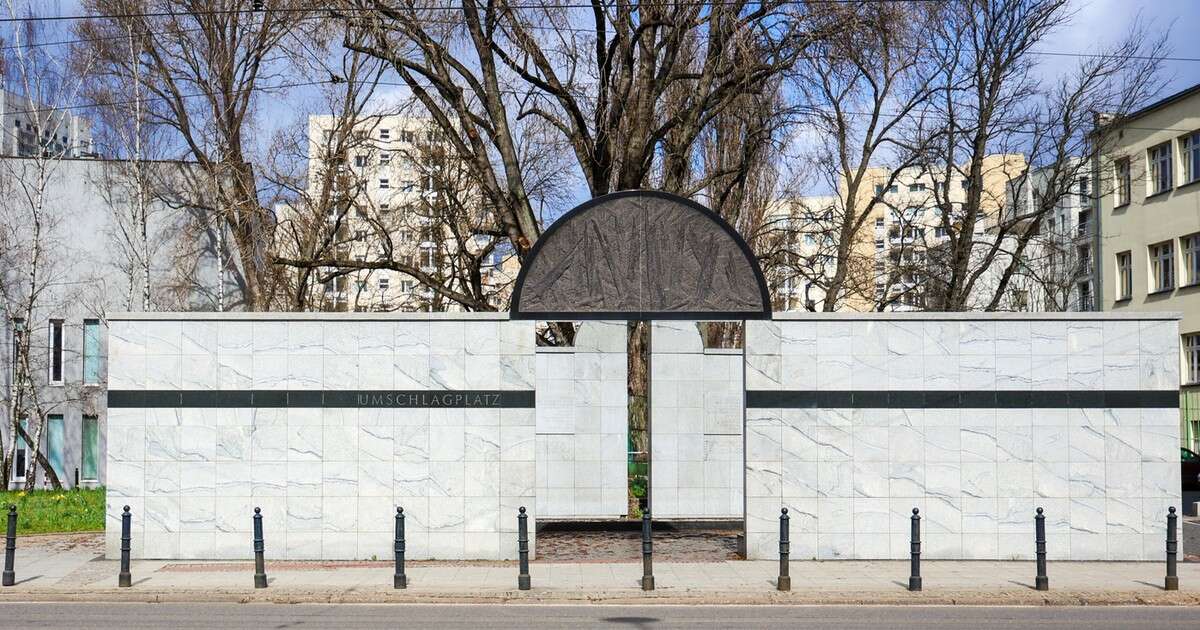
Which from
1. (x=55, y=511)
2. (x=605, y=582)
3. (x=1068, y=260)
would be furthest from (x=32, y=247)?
(x=1068, y=260)

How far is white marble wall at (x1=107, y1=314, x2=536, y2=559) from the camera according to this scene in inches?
722

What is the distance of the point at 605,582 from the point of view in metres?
16.2

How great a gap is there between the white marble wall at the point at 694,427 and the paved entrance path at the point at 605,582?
22.3 feet

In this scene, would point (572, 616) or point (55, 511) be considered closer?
point (572, 616)

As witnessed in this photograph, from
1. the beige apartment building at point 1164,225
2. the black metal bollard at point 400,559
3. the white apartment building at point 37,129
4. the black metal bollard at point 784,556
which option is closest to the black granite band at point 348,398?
the black metal bollard at point 400,559

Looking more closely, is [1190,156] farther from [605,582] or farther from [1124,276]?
[605,582]

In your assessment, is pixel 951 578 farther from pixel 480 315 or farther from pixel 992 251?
pixel 992 251

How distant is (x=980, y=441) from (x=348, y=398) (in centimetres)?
981

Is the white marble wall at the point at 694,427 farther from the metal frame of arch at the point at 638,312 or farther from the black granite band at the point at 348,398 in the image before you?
the black granite band at the point at 348,398

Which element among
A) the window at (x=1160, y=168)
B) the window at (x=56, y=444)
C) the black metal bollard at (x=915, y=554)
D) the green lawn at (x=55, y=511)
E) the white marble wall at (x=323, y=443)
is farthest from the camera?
the window at (x=1160, y=168)

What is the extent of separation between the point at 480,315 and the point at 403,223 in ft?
62.6

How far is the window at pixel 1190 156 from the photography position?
44.6m

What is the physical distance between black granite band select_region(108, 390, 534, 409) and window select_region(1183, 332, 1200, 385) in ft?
119

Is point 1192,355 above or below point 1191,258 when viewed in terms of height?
below
